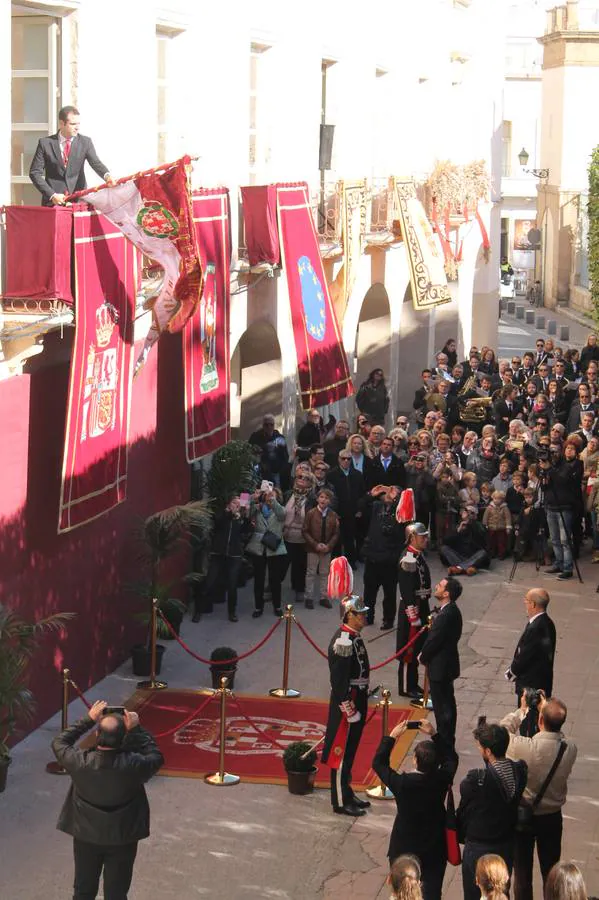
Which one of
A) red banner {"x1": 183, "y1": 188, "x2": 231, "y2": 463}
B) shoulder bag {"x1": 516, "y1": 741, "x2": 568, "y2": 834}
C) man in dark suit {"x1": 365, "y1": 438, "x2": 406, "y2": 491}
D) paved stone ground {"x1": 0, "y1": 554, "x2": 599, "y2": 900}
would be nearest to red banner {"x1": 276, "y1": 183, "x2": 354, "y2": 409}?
man in dark suit {"x1": 365, "y1": 438, "x2": 406, "y2": 491}

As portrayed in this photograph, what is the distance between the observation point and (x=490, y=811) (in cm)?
1081

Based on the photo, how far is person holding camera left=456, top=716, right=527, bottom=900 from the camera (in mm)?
10812

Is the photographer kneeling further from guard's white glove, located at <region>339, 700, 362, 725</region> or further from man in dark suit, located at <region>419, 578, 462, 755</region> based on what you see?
guard's white glove, located at <region>339, 700, 362, 725</region>

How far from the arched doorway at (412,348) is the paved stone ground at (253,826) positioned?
17127mm

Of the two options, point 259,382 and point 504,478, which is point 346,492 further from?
point 259,382

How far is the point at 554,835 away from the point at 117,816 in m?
3.01

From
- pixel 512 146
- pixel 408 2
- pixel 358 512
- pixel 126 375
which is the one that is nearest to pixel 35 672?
pixel 126 375

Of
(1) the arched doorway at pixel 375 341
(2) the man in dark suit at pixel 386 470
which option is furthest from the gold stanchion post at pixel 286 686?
(1) the arched doorway at pixel 375 341

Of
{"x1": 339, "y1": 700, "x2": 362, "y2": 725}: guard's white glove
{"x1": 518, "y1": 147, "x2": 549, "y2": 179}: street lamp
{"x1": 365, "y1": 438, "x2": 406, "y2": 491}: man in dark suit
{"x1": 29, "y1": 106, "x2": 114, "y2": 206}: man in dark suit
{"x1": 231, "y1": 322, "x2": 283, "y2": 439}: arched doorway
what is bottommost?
{"x1": 339, "y1": 700, "x2": 362, "y2": 725}: guard's white glove

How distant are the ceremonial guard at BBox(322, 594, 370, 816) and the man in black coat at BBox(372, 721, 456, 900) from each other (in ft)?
9.25

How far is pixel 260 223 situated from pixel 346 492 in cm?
372

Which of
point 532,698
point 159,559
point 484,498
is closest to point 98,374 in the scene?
point 159,559

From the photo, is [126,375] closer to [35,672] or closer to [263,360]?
[35,672]

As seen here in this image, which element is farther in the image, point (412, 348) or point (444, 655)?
point (412, 348)
